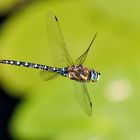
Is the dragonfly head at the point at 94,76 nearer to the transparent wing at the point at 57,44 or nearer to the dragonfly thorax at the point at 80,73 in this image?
the dragonfly thorax at the point at 80,73

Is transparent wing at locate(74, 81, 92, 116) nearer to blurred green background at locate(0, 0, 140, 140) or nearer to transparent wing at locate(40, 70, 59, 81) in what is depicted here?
blurred green background at locate(0, 0, 140, 140)

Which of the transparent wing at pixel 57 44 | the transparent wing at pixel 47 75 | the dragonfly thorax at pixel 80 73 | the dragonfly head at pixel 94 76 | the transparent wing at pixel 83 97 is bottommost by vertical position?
the transparent wing at pixel 83 97

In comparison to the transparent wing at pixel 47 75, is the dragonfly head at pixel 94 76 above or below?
below

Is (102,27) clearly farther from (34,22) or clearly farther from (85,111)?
(85,111)

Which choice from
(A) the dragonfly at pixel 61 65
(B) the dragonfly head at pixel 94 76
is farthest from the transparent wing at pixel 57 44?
(B) the dragonfly head at pixel 94 76

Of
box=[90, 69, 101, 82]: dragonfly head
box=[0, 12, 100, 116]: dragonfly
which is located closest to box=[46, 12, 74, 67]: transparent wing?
box=[0, 12, 100, 116]: dragonfly

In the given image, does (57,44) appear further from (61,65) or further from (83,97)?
(83,97)

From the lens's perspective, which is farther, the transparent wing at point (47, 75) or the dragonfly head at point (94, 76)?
the transparent wing at point (47, 75)

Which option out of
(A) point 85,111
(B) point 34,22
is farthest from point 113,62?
(B) point 34,22

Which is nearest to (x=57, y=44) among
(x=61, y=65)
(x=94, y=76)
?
(x=61, y=65)
